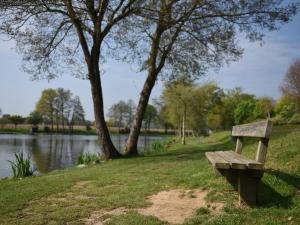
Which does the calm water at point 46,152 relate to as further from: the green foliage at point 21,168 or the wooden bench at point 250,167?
the wooden bench at point 250,167

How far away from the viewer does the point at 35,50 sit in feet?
57.3

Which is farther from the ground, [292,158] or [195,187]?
[292,158]

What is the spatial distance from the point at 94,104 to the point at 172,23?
4.69 meters

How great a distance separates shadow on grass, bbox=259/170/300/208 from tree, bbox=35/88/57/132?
292 ft

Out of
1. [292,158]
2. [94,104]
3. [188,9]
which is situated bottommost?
[292,158]

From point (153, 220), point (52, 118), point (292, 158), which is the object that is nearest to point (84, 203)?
point (153, 220)

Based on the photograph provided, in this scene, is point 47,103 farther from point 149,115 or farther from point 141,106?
point 141,106

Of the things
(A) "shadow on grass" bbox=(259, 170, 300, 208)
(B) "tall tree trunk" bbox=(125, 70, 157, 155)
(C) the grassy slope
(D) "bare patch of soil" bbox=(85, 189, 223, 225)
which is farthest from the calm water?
(A) "shadow on grass" bbox=(259, 170, 300, 208)

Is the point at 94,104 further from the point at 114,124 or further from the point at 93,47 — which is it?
the point at 114,124

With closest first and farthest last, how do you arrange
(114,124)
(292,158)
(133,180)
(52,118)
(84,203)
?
(84,203) → (292,158) → (133,180) → (52,118) → (114,124)

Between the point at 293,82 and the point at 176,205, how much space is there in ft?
186

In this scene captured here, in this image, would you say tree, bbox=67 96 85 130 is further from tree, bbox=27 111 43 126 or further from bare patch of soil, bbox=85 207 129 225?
bare patch of soil, bbox=85 207 129 225

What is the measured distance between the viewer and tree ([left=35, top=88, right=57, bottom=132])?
91938 mm

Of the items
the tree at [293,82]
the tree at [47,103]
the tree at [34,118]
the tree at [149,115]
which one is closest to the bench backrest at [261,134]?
the tree at [293,82]
